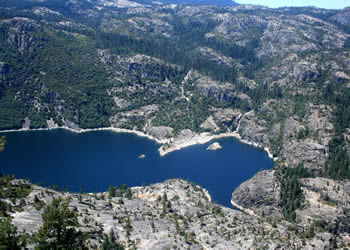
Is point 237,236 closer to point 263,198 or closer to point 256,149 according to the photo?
point 263,198

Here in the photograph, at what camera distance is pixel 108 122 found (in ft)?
602

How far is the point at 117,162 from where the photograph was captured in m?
137

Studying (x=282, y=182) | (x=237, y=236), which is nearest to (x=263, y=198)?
(x=282, y=182)

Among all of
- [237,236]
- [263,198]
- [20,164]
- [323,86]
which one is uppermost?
[323,86]

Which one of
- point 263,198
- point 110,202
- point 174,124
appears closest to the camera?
point 110,202

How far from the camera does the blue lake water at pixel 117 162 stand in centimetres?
11906

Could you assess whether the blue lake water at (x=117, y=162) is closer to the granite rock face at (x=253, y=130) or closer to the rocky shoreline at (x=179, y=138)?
the rocky shoreline at (x=179, y=138)

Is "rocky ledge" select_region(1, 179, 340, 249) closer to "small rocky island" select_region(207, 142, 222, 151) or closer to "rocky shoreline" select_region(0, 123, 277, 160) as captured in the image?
"rocky shoreline" select_region(0, 123, 277, 160)

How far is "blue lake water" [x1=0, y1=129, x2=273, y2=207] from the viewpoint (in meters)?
119

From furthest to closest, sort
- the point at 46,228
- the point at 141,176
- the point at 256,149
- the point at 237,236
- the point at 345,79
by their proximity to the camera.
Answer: the point at 345,79, the point at 256,149, the point at 141,176, the point at 237,236, the point at 46,228

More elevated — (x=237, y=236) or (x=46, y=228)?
(x=46, y=228)

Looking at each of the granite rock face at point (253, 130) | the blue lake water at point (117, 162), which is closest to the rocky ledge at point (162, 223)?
the blue lake water at point (117, 162)

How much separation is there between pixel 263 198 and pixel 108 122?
4027 inches

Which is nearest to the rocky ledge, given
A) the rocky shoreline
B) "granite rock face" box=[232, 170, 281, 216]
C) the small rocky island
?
"granite rock face" box=[232, 170, 281, 216]
